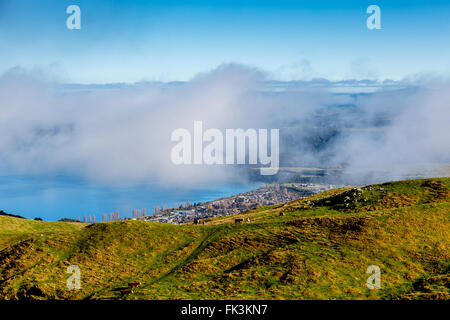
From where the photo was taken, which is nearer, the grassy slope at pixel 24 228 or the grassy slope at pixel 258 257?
the grassy slope at pixel 258 257

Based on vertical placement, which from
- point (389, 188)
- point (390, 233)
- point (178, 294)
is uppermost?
point (389, 188)

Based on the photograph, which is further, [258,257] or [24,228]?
[24,228]

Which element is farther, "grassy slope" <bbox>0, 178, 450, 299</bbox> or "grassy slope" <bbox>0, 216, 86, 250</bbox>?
"grassy slope" <bbox>0, 216, 86, 250</bbox>

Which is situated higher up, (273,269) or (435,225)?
(435,225)

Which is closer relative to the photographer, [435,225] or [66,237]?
[435,225]

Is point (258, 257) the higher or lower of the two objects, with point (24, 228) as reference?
higher
